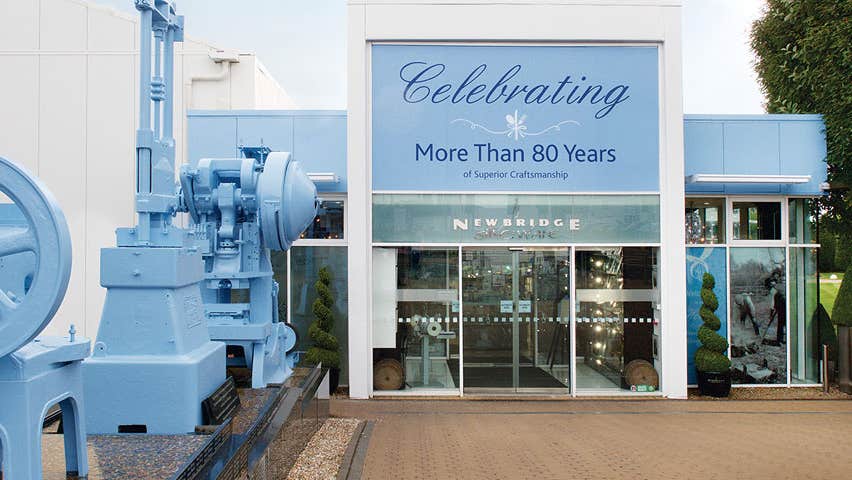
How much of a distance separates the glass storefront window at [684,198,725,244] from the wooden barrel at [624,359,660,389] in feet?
7.41

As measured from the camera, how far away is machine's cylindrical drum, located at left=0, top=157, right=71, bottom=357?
8.43ft

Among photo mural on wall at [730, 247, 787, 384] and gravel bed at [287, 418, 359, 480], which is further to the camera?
photo mural on wall at [730, 247, 787, 384]

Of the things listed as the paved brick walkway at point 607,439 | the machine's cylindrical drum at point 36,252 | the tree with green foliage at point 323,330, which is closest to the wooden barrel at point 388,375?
the paved brick walkway at point 607,439

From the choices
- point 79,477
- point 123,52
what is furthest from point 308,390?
point 123,52

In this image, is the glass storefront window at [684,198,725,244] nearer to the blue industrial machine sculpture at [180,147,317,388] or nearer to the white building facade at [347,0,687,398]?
the white building facade at [347,0,687,398]

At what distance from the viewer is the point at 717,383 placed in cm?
996

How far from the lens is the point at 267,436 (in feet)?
15.5

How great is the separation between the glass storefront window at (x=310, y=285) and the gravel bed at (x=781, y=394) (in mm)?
5619

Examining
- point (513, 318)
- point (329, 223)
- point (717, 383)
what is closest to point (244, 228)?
point (329, 223)

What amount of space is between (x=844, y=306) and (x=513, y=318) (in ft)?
17.6

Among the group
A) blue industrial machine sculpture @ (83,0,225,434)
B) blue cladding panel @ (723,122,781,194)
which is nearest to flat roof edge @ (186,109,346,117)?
blue industrial machine sculpture @ (83,0,225,434)

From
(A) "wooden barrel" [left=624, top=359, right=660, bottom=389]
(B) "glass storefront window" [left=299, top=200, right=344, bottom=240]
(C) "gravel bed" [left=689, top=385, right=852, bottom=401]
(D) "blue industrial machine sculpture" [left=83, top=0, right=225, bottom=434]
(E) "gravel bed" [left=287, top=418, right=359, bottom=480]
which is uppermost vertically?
(B) "glass storefront window" [left=299, top=200, right=344, bottom=240]

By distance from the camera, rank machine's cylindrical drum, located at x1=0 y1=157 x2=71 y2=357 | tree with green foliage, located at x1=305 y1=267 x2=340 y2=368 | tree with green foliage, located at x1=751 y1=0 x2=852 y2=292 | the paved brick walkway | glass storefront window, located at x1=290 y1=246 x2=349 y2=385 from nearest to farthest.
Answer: machine's cylindrical drum, located at x1=0 y1=157 x2=71 y2=357 < the paved brick walkway < tree with green foliage, located at x1=305 y1=267 x2=340 y2=368 < glass storefront window, located at x1=290 y1=246 x2=349 y2=385 < tree with green foliage, located at x1=751 y1=0 x2=852 y2=292

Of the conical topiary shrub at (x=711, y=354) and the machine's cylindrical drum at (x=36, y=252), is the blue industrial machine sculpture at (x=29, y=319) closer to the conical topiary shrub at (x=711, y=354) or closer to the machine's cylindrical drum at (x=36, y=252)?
the machine's cylindrical drum at (x=36, y=252)
